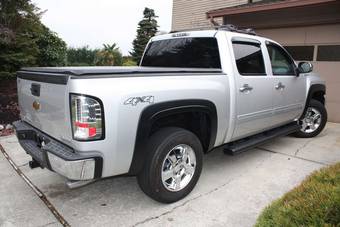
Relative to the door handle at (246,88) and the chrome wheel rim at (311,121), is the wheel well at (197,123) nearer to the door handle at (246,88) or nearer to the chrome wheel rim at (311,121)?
the door handle at (246,88)

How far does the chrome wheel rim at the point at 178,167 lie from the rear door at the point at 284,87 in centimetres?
192

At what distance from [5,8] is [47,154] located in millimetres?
7335

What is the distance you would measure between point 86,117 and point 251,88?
2313 millimetres

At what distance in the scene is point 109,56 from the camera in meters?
25.0

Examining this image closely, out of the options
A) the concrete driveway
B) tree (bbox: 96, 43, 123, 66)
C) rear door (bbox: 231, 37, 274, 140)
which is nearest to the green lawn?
the concrete driveway

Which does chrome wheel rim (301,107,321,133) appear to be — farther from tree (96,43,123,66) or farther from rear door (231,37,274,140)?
tree (96,43,123,66)

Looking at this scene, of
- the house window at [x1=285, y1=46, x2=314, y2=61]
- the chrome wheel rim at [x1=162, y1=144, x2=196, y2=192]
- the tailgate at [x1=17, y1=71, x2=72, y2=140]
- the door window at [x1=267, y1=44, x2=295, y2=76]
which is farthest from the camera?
the house window at [x1=285, y1=46, x2=314, y2=61]

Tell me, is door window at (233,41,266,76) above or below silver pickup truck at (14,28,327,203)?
above

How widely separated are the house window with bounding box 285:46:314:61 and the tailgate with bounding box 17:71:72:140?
717cm

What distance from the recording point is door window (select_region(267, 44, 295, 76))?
4.60 metres

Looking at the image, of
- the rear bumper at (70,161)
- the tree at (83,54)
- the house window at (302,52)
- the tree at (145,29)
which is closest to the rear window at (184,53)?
the rear bumper at (70,161)

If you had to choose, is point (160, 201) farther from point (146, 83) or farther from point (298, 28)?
point (298, 28)

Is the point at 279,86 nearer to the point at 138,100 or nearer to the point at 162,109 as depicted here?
the point at 162,109

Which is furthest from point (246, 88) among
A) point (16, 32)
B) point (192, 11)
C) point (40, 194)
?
point (192, 11)
